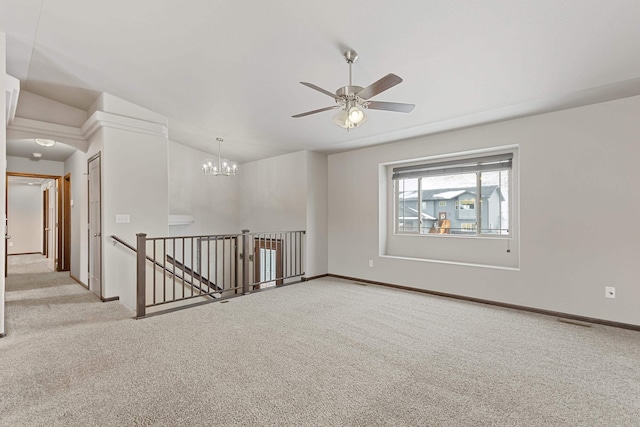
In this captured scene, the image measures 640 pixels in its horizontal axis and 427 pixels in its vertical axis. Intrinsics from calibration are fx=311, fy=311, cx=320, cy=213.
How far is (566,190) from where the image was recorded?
377cm

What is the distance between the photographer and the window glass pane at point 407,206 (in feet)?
18.2

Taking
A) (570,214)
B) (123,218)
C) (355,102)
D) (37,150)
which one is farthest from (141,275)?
(570,214)

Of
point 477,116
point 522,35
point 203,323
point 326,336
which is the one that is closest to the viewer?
point 522,35

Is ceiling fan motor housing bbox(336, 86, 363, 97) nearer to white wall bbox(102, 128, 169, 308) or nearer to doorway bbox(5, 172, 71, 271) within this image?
white wall bbox(102, 128, 169, 308)

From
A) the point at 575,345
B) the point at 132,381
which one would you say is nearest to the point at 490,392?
the point at 575,345

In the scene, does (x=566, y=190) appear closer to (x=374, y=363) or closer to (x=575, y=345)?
(x=575, y=345)

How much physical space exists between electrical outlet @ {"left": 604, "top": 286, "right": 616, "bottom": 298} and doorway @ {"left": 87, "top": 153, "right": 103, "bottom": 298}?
21.5 feet

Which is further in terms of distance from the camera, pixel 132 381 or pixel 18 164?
pixel 18 164

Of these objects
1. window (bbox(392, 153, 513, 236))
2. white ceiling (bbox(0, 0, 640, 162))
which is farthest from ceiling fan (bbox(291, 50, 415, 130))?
window (bbox(392, 153, 513, 236))

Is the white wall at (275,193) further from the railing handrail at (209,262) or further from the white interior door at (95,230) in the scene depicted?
the white interior door at (95,230)

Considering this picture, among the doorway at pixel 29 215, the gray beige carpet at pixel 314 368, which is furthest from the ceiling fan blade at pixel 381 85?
the doorway at pixel 29 215

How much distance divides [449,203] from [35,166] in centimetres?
876

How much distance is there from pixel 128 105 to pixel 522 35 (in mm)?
5085

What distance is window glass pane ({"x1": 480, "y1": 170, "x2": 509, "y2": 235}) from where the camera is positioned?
14.8 feet
